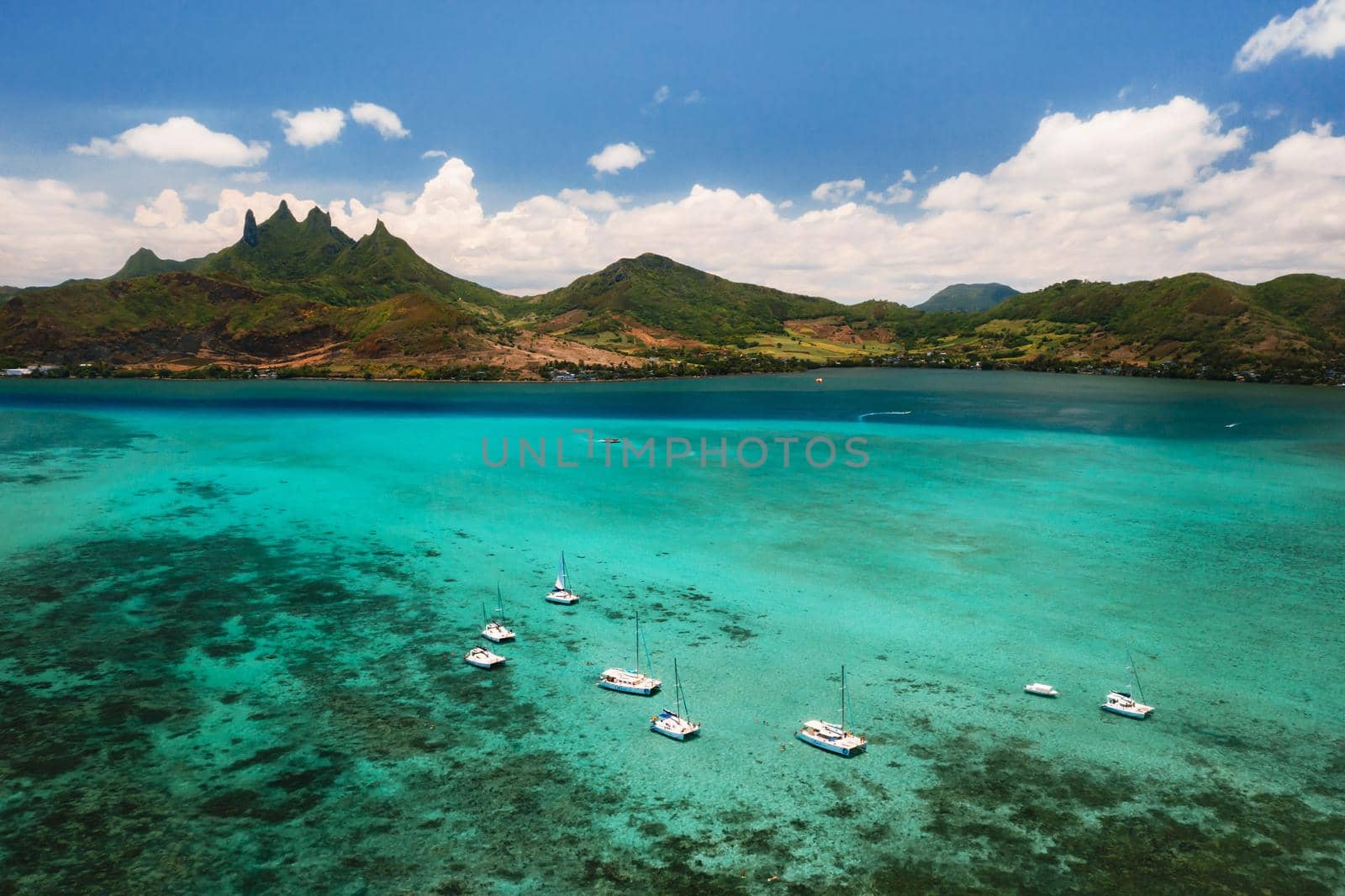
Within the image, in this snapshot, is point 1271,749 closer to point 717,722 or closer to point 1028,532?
point 717,722

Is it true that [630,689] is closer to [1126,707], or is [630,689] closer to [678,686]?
[678,686]

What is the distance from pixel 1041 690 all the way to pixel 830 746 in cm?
1365

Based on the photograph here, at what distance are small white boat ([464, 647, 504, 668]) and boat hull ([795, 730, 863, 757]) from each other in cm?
1763

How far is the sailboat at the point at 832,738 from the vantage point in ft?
108

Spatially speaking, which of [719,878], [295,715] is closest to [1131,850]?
[719,878]

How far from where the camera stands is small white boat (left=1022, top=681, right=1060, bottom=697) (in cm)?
3869

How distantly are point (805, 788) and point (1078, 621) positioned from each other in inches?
1122

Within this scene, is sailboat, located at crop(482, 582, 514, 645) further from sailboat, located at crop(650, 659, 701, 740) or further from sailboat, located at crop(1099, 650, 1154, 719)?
sailboat, located at crop(1099, 650, 1154, 719)

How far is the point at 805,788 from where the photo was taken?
30.7 m

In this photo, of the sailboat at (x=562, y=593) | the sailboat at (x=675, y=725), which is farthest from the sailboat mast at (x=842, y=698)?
the sailboat at (x=562, y=593)

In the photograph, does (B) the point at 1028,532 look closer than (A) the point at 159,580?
No

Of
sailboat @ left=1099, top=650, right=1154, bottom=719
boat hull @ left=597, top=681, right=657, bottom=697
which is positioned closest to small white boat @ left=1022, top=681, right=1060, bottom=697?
sailboat @ left=1099, top=650, right=1154, bottom=719

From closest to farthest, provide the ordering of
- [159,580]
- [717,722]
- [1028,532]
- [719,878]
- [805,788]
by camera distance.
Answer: [719,878]
[805,788]
[717,722]
[159,580]
[1028,532]

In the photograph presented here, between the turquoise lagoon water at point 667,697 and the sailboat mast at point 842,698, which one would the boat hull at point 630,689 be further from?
the sailboat mast at point 842,698
